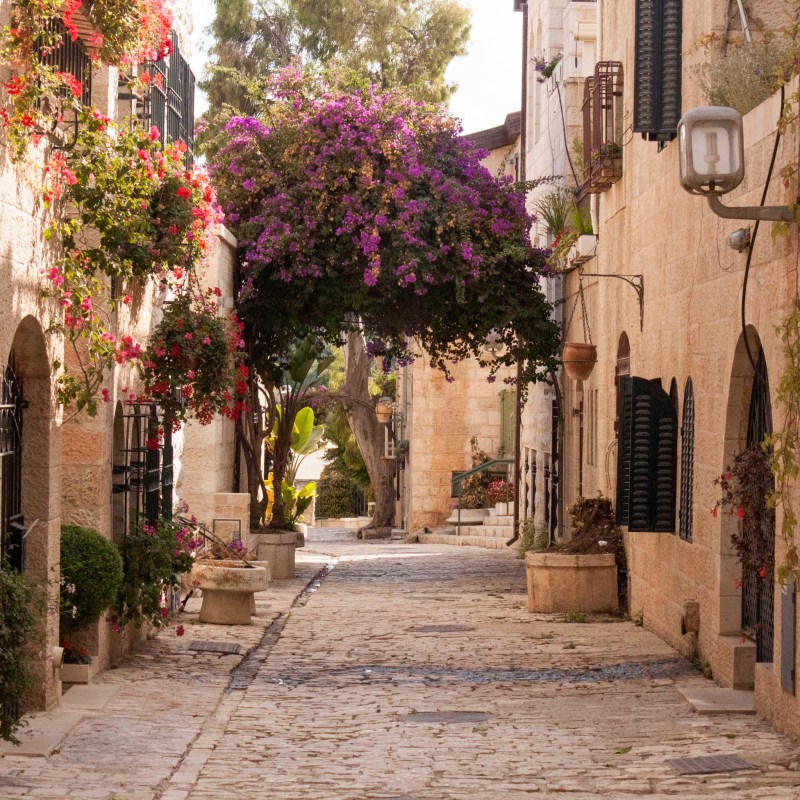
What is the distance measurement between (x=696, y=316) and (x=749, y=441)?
4.82ft

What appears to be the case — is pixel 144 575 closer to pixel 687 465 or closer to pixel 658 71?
pixel 687 465

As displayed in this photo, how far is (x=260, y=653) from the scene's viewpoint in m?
12.1

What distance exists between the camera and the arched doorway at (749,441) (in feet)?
31.3

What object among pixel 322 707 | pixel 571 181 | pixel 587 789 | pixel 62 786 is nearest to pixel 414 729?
pixel 322 707

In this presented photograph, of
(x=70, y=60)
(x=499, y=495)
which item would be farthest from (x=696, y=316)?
(x=499, y=495)

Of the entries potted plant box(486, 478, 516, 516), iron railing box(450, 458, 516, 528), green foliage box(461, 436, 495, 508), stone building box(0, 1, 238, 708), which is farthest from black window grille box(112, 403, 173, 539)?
green foliage box(461, 436, 495, 508)

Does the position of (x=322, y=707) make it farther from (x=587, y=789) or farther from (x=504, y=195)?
(x=504, y=195)

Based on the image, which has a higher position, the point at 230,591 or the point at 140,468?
the point at 140,468

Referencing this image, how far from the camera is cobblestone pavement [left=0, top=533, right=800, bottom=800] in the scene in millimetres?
7359

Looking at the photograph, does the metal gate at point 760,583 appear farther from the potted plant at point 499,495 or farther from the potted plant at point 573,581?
the potted plant at point 499,495

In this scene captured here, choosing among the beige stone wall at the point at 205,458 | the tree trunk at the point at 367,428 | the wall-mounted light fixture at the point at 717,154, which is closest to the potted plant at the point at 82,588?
the wall-mounted light fixture at the point at 717,154

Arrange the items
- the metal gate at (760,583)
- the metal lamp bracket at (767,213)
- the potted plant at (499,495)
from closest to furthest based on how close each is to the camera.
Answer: the metal lamp bracket at (767,213) < the metal gate at (760,583) < the potted plant at (499,495)

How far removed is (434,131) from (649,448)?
21.4 feet

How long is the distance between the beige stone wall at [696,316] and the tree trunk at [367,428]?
1502 cm
